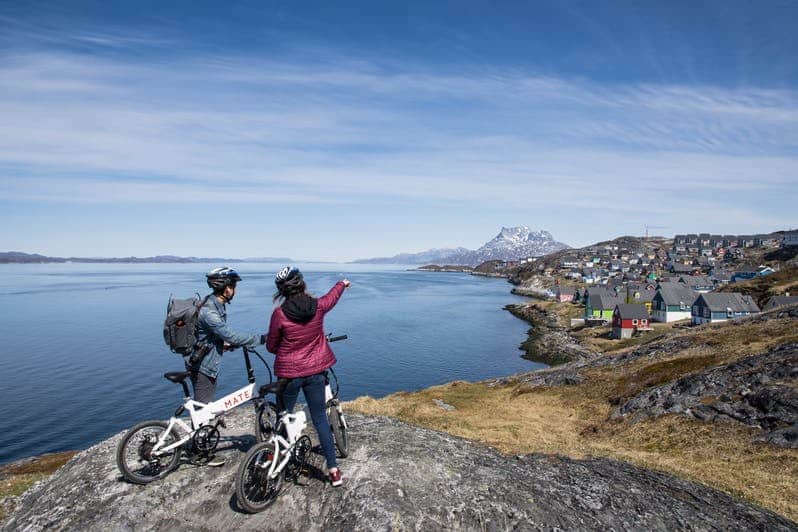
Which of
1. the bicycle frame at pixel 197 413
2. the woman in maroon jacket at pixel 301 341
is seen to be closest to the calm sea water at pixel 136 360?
the bicycle frame at pixel 197 413

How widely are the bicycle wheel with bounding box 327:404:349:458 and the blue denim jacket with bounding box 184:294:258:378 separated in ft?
6.97

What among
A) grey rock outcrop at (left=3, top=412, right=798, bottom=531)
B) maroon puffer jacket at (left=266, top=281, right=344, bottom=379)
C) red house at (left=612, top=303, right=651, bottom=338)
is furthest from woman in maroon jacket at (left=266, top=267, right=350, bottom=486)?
red house at (left=612, top=303, right=651, bottom=338)

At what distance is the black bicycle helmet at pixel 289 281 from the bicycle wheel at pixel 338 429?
2.85 meters

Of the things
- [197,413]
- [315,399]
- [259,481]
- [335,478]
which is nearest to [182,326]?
[197,413]

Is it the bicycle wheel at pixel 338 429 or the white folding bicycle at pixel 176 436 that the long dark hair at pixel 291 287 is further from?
the bicycle wheel at pixel 338 429

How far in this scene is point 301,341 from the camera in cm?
784

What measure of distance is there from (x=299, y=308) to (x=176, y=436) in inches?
164

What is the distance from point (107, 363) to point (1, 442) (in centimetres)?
2553

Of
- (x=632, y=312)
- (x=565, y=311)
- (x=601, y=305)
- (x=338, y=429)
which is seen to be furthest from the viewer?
(x=565, y=311)

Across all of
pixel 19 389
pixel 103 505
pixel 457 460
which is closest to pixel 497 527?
pixel 457 460

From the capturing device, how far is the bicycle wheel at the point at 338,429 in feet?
30.7

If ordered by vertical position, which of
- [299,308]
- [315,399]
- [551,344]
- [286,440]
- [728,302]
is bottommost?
[551,344]

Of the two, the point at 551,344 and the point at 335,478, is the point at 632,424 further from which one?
the point at 551,344

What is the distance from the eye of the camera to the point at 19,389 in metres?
51.6
